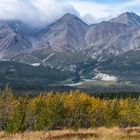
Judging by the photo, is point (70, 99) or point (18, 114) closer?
point (18, 114)

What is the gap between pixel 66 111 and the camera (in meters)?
134

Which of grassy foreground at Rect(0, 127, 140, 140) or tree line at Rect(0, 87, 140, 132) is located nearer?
grassy foreground at Rect(0, 127, 140, 140)

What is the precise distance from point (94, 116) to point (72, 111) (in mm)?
16484

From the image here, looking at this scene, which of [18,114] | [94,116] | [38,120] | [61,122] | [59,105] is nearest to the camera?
[18,114]

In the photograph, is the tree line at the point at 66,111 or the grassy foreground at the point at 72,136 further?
the tree line at the point at 66,111

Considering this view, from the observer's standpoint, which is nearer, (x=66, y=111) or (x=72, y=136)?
(x=72, y=136)

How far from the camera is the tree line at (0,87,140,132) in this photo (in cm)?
10844

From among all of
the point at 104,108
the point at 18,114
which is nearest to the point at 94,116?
the point at 104,108

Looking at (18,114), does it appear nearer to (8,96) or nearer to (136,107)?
(8,96)

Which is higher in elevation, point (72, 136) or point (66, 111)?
point (72, 136)

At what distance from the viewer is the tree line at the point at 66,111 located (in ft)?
356

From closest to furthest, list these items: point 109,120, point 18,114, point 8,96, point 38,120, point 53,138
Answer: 1. point 53,138
2. point 18,114
3. point 8,96
4. point 38,120
5. point 109,120

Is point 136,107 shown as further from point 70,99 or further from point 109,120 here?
point 70,99

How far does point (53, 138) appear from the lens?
91.8ft
